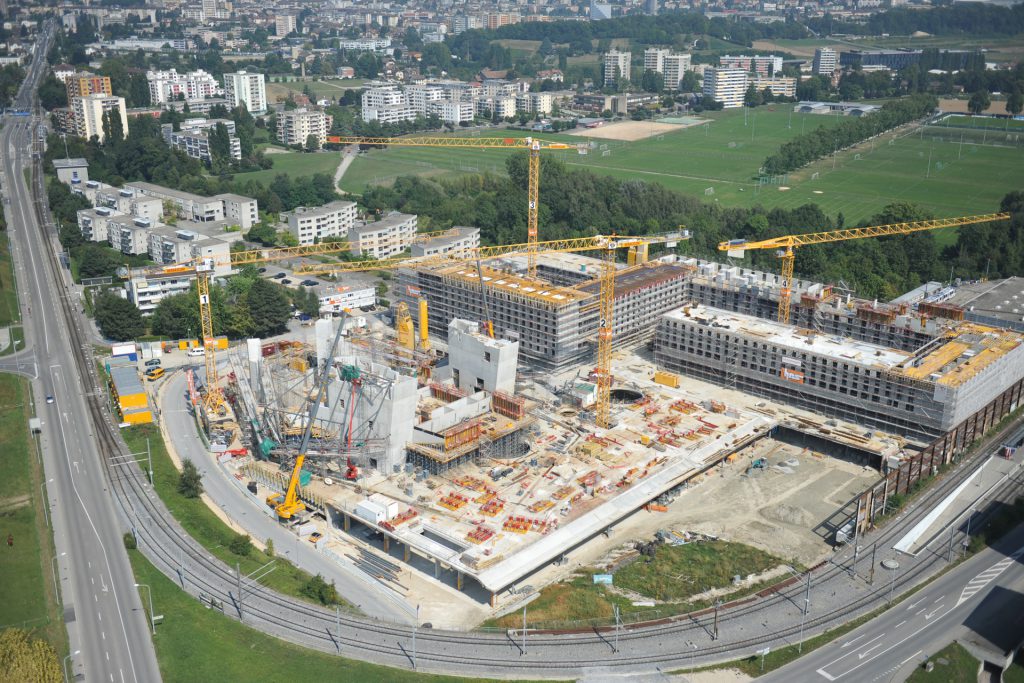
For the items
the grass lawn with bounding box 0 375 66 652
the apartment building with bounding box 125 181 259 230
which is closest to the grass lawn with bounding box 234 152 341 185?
the apartment building with bounding box 125 181 259 230

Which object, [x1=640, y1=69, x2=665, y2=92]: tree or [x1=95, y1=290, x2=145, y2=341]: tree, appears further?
[x1=640, y1=69, x2=665, y2=92]: tree

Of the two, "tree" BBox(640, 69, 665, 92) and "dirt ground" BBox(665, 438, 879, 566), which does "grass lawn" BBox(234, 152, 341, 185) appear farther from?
"dirt ground" BBox(665, 438, 879, 566)

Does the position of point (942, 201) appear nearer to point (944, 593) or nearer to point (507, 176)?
point (507, 176)

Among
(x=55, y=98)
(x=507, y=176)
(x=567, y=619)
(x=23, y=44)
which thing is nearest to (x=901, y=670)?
(x=567, y=619)

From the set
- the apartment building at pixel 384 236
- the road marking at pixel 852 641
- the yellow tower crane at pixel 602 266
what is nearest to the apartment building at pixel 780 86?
the yellow tower crane at pixel 602 266

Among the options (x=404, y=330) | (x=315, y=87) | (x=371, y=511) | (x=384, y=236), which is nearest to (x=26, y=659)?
(x=371, y=511)

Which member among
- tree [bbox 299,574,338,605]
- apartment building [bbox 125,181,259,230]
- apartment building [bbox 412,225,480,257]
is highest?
apartment building [bbox 125,181,259,230]

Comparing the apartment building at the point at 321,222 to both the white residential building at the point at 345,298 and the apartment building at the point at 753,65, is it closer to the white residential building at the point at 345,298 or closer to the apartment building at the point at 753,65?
the white residential building at the point at 345,298
